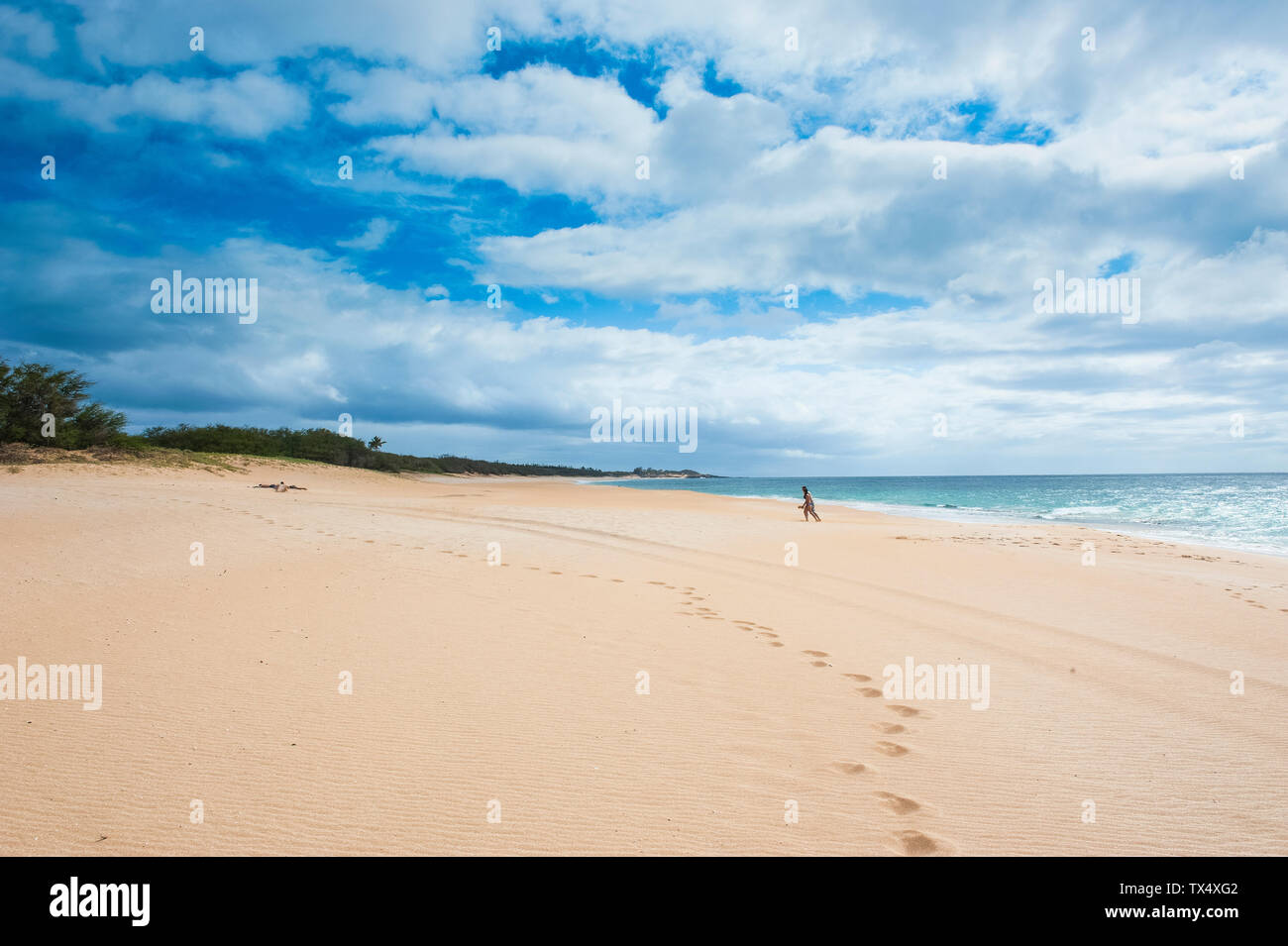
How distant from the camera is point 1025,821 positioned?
406 centimetres

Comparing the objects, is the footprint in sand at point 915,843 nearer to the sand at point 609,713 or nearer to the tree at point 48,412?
the sand at point 609,713

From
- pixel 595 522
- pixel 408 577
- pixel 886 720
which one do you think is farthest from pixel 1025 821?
pixel 595 522

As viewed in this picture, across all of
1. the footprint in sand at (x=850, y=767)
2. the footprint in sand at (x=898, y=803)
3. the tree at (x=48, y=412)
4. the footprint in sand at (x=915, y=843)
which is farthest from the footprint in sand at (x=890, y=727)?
the tree at (x=48, y=412)

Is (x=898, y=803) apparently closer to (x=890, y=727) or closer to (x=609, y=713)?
(x=890, y=727)

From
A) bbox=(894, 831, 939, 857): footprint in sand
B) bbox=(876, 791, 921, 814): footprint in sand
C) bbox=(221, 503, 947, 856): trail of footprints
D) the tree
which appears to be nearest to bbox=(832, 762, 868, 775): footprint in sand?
bbox=(221, 503, 947, 856): trail of footprints

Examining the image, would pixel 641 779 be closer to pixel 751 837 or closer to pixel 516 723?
pixel 751 837

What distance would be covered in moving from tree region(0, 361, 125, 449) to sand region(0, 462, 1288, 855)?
76.8ft

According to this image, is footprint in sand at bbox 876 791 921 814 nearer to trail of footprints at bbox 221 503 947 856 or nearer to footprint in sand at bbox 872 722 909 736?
trail of footprints at bbox 221 503 947 856

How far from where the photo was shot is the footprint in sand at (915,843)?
368 centimetres

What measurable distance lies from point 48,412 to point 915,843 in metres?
39.6

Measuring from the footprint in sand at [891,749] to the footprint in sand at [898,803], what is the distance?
0.73m
